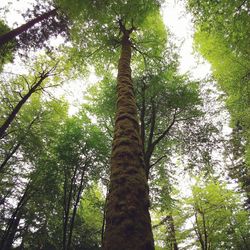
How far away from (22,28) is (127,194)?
974 centimetres

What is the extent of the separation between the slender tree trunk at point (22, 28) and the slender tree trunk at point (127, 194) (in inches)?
297

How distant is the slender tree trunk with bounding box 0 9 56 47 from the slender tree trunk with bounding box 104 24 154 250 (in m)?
7.55

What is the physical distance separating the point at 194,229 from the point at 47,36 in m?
14.1

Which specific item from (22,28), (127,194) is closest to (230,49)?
(22,28)

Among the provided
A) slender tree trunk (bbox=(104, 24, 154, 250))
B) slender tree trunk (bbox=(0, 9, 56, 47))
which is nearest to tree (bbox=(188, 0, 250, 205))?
slender tree trunk (bbox=(104, 24, 154, 250))

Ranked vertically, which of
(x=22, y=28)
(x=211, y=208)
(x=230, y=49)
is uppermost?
(x=22, y=28)

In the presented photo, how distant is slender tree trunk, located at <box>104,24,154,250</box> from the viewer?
2.14 meters

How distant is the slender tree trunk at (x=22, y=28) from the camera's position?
928cm

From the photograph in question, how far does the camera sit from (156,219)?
20.6m

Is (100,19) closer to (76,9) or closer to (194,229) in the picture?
(76,9)

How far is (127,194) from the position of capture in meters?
2.61

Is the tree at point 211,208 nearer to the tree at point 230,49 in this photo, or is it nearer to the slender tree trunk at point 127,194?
the tree at point 230,49

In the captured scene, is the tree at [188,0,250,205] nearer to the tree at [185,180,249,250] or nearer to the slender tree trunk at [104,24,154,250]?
the tree at [185,180,249,250]

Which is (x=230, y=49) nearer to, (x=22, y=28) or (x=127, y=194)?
(x=22, y=28)
